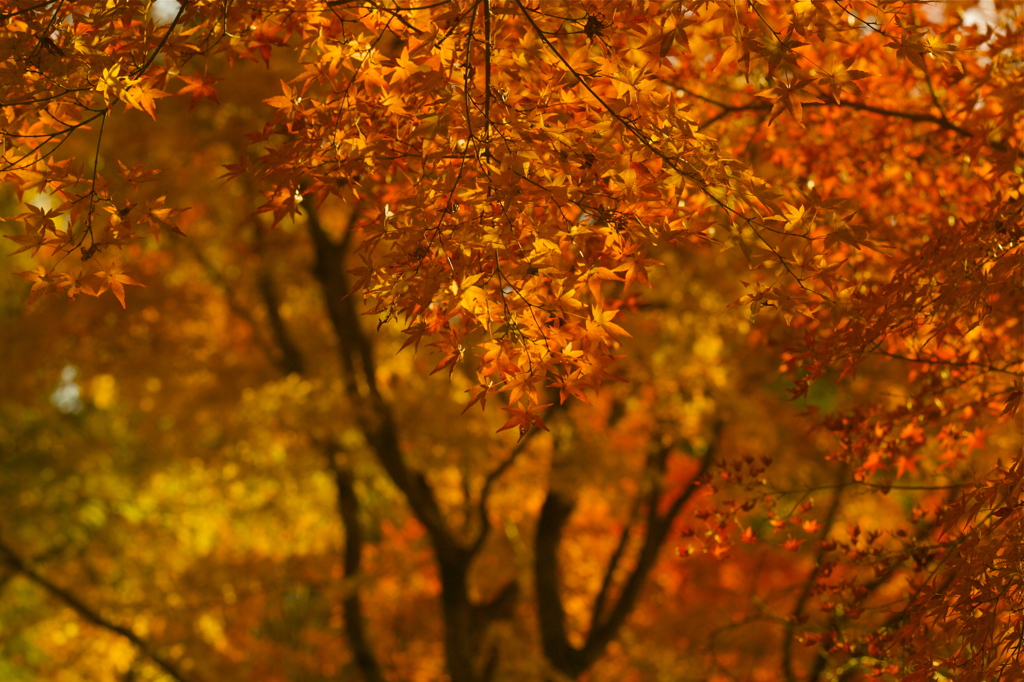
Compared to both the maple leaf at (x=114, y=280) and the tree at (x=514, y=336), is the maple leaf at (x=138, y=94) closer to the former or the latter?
the tree at (x=514, y=336)

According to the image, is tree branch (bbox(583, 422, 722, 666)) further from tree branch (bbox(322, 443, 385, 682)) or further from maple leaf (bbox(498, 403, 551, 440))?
maple leaf (bbox(498, 403, 551, 440))

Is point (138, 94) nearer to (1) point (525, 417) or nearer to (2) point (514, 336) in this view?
(2) point (514, 336)

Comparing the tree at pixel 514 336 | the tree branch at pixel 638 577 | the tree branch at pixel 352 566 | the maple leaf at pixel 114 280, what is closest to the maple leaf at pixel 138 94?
the tree at pixel 514 336

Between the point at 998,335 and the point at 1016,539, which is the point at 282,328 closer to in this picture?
the point at 998,335

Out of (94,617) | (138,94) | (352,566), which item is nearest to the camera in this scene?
(138,94)

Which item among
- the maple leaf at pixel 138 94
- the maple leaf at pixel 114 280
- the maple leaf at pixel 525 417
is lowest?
the maple leaf at pixel 525 417

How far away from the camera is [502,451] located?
27.2 ft

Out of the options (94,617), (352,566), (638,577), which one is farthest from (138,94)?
(638,577)

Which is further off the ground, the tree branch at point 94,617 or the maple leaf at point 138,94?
the tree branch at point 94,617

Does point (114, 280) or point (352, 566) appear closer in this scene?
point (114, 280)

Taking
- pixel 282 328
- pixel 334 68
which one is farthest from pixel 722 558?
pixel 282 328

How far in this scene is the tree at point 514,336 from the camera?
2270mm

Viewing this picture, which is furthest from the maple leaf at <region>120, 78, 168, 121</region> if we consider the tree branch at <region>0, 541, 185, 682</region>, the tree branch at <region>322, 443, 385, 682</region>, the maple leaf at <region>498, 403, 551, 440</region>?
the tree branch at <region>0, 541, 185, 682</region>

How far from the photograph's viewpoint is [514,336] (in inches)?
86.2
